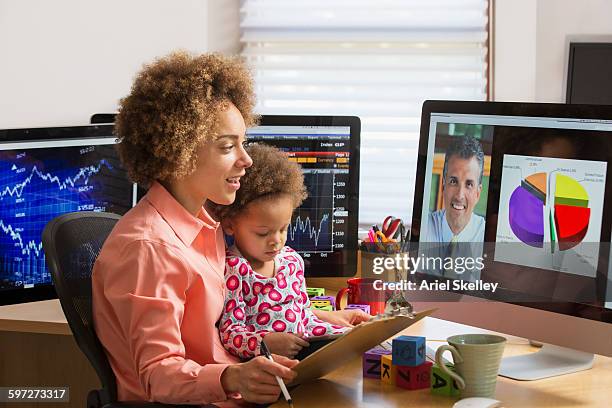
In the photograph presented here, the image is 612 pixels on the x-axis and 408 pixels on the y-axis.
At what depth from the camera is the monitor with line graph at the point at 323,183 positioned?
2.14 metres

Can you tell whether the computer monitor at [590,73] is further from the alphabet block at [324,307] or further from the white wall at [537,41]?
the alphabet block at [324,307]

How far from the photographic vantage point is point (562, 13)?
3018mm

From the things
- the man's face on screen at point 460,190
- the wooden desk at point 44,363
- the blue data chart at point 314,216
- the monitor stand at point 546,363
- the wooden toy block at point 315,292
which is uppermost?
the man's face on screen at point 460,190

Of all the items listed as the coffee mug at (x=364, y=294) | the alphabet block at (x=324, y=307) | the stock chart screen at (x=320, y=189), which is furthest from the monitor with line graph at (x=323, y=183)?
the alphabet block at (x=324, y=307)

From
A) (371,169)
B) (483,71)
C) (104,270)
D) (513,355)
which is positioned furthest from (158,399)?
(483,71)

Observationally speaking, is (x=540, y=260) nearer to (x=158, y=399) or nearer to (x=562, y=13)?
(x=158, y=399)

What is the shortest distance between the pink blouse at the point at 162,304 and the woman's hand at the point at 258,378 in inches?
0.8

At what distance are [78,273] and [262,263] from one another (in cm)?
35

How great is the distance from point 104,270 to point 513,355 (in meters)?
0.79

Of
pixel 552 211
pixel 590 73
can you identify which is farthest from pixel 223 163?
pixel 590 73

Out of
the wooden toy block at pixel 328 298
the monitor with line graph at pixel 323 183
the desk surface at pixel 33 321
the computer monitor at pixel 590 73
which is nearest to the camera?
the desk surface at pixel 33 321

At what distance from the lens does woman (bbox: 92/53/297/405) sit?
1.37 meters

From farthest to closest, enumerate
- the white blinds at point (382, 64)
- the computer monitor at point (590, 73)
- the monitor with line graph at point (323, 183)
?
the white blinds at point (382, 64) < the computer monitor at point (590, 73) < the monitor with line graph at point (323, 183)

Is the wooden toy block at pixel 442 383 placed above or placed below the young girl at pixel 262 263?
below
